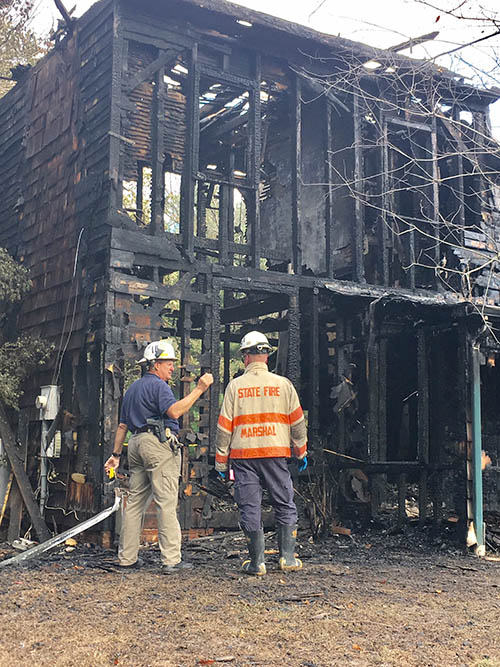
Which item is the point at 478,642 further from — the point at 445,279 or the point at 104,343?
the point at 445,279

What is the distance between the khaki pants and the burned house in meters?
1.98

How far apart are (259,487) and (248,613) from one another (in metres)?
1.65

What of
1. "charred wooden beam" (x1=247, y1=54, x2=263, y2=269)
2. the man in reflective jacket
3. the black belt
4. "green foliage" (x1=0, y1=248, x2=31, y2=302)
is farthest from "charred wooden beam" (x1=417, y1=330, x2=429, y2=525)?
"green foliage" (x1=0, y1=248, x2=31, y2=302)

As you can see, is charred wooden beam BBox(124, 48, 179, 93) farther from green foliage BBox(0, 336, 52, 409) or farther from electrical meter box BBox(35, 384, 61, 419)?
electrical meter box BBox(35, 384, 61, 419)

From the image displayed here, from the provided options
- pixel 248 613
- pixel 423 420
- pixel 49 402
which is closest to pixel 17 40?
pixel 49 402

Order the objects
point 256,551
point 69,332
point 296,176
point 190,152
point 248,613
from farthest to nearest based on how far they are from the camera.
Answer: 1. point 296,176
2. point 190,152
3. point 69,332
4. point 256,551
5. point 248,613

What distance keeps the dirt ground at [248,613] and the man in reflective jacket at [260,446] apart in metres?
0.43

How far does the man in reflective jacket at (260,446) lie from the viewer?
685 centimetres

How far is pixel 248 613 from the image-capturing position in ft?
17.5

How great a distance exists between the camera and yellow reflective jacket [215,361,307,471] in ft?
22.6

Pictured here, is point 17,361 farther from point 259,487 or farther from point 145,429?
point 259,487

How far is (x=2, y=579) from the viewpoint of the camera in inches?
270

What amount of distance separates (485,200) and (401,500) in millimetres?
5518

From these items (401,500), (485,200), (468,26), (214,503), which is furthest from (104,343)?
(485,200)
